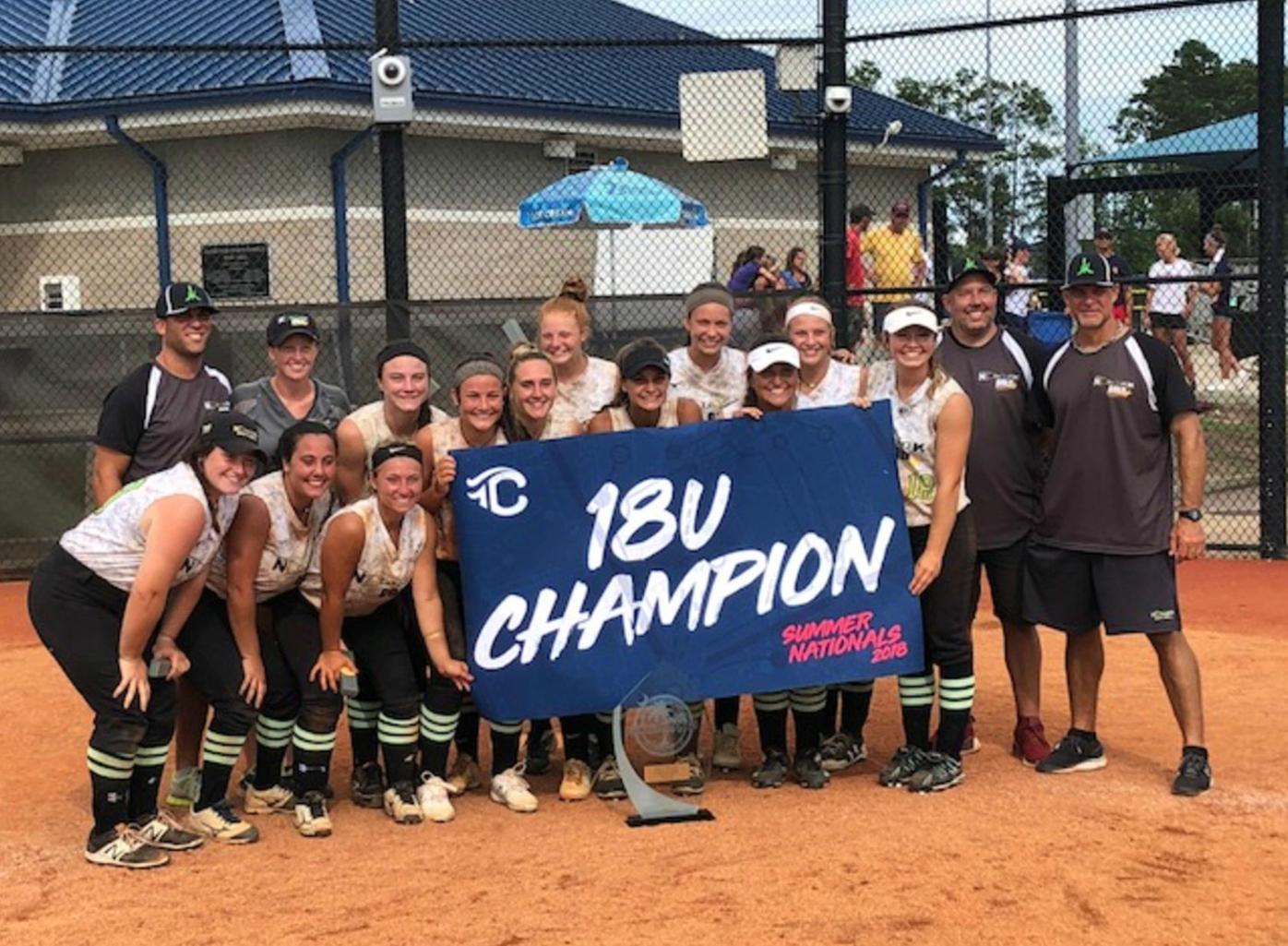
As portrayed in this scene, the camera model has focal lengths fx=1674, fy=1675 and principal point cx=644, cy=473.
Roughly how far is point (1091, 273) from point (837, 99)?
14.4 feet

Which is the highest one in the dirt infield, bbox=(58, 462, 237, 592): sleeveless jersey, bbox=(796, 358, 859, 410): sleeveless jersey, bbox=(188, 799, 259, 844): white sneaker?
bbox=(796, 358, 859, 410): sleeveless jersey

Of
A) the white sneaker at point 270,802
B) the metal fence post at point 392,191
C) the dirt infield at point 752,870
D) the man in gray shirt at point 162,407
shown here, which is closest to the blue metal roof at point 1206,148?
the metal fence post at point 392,191

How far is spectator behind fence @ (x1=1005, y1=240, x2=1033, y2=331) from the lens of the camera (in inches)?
547

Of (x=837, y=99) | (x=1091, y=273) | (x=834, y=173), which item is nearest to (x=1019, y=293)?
(x=834, y=173)

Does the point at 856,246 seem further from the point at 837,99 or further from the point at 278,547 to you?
the point at 278,547

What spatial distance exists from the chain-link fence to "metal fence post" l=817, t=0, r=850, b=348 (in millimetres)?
272

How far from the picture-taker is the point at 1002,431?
6.39 m

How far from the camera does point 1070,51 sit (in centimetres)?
1207

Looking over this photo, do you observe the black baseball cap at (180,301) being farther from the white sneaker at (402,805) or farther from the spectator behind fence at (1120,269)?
the spectator behind fence at (1120,269)

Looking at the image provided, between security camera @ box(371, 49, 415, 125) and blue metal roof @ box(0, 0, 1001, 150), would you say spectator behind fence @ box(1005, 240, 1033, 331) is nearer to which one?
blue metal roof @ box(0, 0, 1001, 150)

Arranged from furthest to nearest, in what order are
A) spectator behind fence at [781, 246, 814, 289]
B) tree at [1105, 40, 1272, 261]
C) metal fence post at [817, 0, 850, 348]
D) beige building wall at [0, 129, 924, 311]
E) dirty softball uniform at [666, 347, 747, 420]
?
tree at [1105, 40, 1272, 261] → beige building wall at [0, 129, 924, 311] → spectator behind fence at [781, 246, 814, 289] → metal fence post at [817, 0, 850, 348] → dirty softball uniform at [666, 347, 747, 420]

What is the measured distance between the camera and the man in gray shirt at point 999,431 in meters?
6.37

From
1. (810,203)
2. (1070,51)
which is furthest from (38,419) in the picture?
(810,203)

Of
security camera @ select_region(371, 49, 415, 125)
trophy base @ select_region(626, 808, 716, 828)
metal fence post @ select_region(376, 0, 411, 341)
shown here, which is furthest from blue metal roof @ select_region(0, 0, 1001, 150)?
trophy base @ select_region(626, 808, 716, 828)
